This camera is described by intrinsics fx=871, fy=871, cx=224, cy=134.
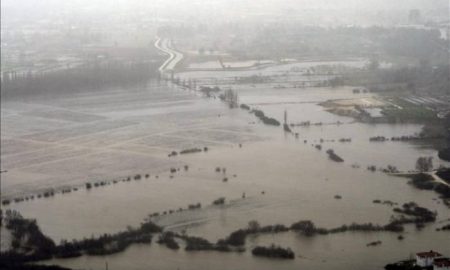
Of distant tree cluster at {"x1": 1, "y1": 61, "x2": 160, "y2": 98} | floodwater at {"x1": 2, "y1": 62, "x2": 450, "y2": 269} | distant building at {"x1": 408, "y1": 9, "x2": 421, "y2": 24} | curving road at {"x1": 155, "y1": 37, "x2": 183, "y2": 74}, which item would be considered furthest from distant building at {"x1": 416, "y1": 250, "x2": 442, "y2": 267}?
distant building at {"x1": 408, "y1": 9, "x2": 421, "y2": 24}

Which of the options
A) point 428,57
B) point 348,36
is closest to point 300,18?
point 348,36

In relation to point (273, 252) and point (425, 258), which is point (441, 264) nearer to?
point (425, 258)

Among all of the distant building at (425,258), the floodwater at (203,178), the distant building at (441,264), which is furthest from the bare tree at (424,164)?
the distant building at (441,264)

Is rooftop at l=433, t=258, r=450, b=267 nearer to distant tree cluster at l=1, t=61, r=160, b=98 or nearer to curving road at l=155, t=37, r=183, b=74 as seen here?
distant tree cluster at l=1, t=61, r=160, b=98

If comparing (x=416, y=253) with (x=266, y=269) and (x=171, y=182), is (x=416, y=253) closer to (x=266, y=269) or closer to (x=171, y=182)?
(x=266, y=269)

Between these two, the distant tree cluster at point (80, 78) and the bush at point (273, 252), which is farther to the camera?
the distant tree cluster at point (80, 78)

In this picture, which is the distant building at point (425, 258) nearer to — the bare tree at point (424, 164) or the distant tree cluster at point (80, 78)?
the bare tree at point (424, 164)

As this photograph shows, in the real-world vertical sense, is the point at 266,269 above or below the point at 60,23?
below
